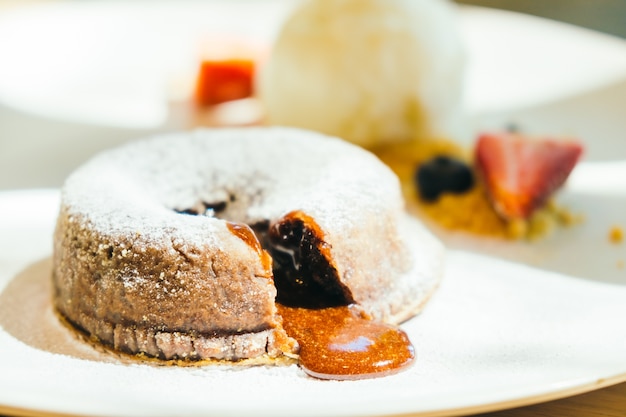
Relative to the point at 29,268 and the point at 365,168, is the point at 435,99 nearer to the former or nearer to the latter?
the point at 365,168

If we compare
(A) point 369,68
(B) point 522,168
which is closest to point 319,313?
(B) point 522,168

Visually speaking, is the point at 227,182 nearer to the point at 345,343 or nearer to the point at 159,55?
the point at 345,343

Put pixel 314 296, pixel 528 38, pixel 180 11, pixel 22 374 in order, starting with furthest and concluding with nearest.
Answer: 1. pixel 180 11
2. pixel 528 38
3. pixel 314 296
4. pixel 22 374

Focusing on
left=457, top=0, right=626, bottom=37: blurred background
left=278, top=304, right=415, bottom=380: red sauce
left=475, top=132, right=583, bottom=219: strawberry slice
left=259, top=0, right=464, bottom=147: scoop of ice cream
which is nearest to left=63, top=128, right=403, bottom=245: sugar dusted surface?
left=278, top=304, right=415, bottom=380: red sauce

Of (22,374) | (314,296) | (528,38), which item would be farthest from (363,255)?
(528,38)

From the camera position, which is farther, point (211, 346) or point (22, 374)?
point (211, 346)

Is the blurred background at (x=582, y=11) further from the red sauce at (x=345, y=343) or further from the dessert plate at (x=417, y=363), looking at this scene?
the red sauce at (x=345, y=343)
